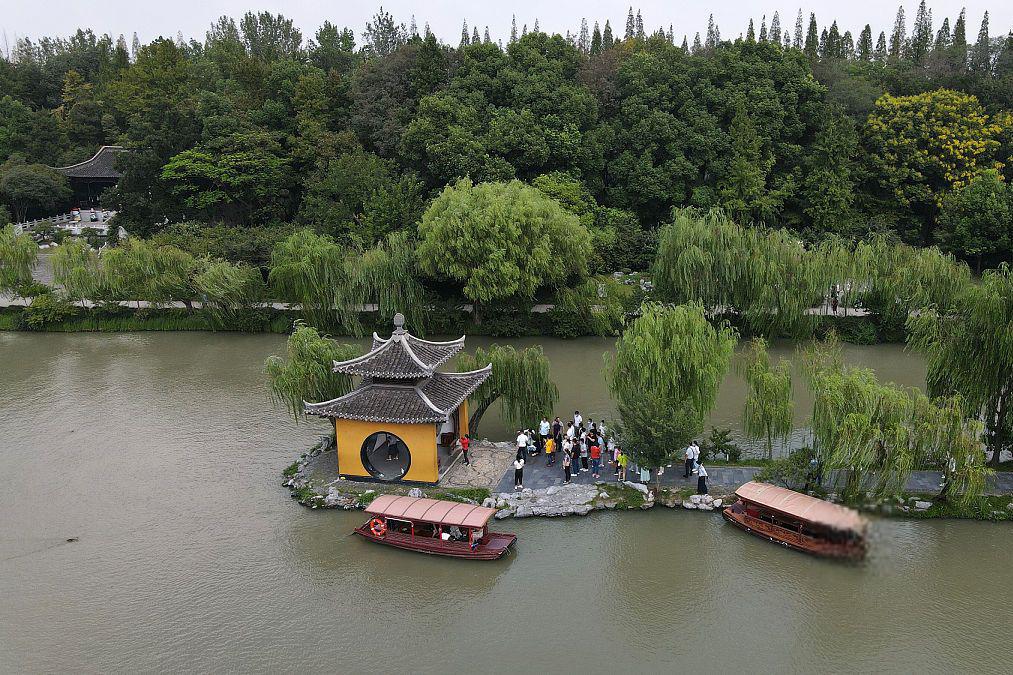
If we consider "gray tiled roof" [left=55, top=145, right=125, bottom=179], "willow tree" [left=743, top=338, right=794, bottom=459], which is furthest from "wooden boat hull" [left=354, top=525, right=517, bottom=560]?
"gray tiled roof" [left=55, top=145, right=125, bottom=179]

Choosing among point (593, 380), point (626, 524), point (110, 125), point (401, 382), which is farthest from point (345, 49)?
point (626, 524)

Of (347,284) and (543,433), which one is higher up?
(347,284)

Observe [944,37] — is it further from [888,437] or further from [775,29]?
[888,437]

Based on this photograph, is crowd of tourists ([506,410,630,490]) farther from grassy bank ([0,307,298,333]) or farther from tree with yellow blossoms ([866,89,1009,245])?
tree with yellow blossoms ([866,89,1009,245])

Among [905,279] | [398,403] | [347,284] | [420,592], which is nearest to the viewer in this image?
[420,592]

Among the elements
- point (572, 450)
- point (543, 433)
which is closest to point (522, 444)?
point (543, 433)

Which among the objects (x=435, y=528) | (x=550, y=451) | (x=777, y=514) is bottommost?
(x=435, y=528)

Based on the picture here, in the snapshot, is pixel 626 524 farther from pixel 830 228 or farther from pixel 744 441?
pixel 830 228
